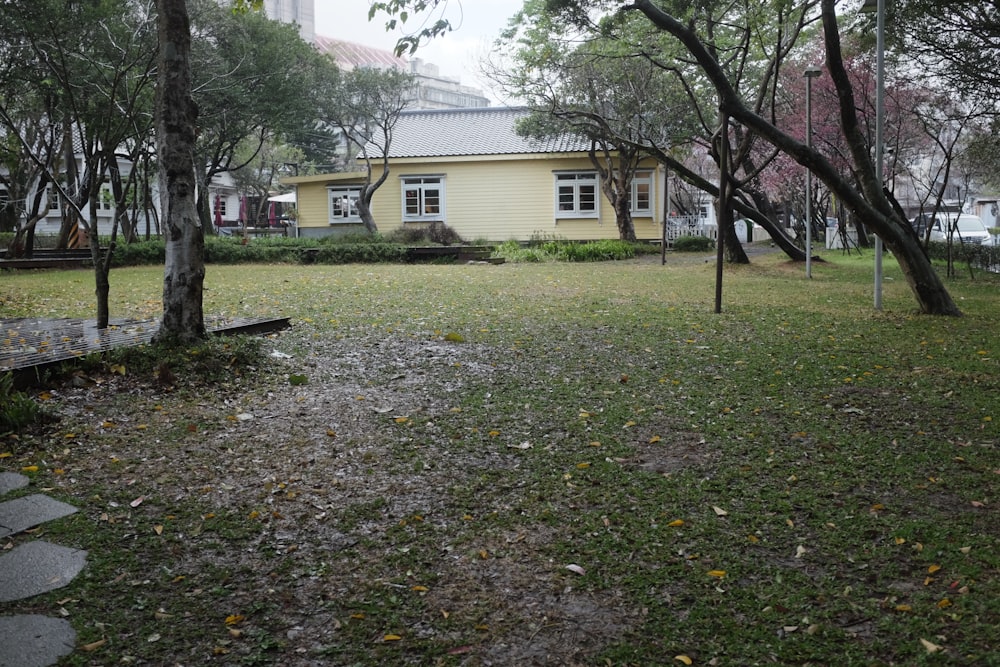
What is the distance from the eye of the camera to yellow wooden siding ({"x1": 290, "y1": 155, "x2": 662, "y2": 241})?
2902 centimetres

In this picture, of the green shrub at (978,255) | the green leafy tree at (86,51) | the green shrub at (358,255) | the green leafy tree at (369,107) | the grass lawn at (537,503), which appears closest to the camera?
the grass lawn at (537,503)

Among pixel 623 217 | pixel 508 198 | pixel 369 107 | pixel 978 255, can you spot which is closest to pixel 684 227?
pixel 623 217

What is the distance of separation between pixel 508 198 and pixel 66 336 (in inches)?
899

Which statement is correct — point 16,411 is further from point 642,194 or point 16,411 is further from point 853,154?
point 642,194

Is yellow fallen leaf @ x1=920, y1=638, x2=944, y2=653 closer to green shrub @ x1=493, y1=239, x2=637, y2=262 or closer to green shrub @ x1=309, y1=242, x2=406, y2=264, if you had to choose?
green shrub @ x1=493, y1=239, x2=637, y2=262

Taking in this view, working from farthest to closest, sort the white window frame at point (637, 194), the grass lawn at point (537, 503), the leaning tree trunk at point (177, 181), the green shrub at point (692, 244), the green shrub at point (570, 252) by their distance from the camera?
1. the white window frame at point (637, 194)
2. the green shrub at point (692, 244)
3. the green shrub at point (570, 252)
4. the leaning tree trunk at point (177, 181)
5. the grass lawn at point (537, 503)

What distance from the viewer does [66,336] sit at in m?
7.42

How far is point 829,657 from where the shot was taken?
2699 mm

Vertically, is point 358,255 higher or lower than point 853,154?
lower

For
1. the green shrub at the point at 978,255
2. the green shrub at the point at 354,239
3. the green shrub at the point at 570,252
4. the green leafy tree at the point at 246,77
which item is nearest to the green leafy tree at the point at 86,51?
the green leafy tree at the point at 246,77

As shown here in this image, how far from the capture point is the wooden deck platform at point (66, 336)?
5.92 metres

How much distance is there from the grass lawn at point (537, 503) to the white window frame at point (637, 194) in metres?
21.4

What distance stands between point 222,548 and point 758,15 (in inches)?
441

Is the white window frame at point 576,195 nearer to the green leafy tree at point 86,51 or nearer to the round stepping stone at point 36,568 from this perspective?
the green leafy tree at point 86,51
